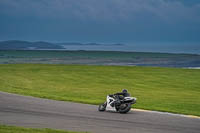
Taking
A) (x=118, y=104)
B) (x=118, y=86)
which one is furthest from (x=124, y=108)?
(x=118, y=86)

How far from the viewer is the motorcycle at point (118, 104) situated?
16273 millimetres

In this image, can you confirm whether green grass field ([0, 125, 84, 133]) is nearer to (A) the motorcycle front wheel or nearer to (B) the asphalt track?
(B) the asphalt track

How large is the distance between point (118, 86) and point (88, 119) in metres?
16.5

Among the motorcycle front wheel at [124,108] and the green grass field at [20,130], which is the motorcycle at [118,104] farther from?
the green grass field at [20,130]

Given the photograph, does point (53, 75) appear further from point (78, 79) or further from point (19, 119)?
point (19, 119)

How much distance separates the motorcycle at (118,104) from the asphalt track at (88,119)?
0.32 m

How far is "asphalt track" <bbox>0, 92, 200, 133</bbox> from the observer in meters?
12.6

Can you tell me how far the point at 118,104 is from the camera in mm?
16469

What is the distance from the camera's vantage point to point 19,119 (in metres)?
13.6

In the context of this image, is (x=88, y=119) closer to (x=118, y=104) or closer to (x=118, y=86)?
(x=118, y=104)

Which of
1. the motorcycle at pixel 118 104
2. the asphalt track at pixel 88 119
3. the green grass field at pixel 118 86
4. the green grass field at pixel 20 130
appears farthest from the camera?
the green grass field at pixel 118 86

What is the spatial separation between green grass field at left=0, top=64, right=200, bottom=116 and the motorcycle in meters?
2.47

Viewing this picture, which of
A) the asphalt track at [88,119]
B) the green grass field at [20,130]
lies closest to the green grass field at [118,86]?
the asphalt track at [88,119]

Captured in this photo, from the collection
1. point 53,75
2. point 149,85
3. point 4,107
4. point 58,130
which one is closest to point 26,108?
point 4,107
